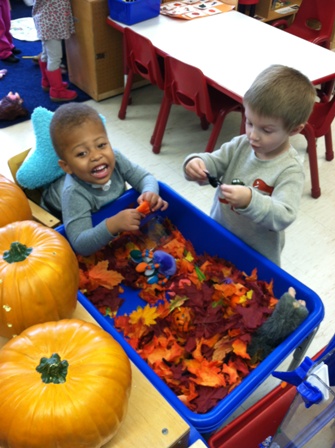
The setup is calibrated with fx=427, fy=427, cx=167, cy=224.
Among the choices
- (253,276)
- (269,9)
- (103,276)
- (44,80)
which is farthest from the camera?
(269,9)

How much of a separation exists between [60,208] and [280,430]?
41.5 inches

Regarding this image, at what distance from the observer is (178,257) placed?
65.0 inches

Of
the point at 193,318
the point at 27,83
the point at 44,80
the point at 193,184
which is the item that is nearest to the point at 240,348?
the point at 193,318

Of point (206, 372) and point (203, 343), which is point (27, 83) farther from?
point (206, 372)

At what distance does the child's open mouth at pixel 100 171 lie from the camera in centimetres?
141

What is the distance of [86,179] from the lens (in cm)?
145

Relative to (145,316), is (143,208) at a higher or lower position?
higher

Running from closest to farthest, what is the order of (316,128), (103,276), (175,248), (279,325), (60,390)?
(60,390) < (279,325) < (103,276) < (175,248) < (316,128)

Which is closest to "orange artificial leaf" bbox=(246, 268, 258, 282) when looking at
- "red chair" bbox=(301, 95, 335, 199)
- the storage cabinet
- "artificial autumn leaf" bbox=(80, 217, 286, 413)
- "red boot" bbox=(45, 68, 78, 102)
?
"artificial autumn leaf" bbox=(80, 217, 286, 413)

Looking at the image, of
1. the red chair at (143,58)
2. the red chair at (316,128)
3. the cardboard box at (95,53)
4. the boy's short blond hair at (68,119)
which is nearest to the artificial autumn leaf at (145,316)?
the boy's short blond hair at (68,119)

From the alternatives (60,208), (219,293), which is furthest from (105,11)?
(219,293)

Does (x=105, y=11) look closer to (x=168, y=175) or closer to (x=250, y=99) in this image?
(x=168, y=175)

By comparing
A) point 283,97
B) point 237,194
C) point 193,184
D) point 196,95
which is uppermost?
point 283,97

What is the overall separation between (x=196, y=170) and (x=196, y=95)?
1115 mm
